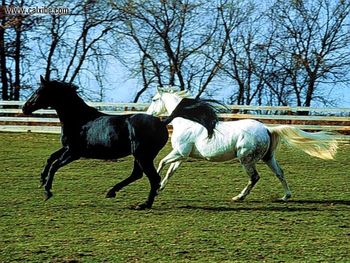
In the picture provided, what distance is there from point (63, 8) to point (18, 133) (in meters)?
5.92

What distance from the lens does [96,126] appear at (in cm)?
805

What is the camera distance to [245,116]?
19.0 m

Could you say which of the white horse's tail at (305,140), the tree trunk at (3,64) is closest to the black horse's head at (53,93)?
the white horse's tail at (305,140)

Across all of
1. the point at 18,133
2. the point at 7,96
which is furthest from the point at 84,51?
the point at 18,133

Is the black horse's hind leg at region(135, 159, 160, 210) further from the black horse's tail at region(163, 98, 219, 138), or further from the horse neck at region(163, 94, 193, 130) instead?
the horse neck at region(163, 94, 193, 130)

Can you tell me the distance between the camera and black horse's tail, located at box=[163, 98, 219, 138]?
8156 mm

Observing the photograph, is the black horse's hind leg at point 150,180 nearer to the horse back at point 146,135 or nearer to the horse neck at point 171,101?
the horse back at point 146,135

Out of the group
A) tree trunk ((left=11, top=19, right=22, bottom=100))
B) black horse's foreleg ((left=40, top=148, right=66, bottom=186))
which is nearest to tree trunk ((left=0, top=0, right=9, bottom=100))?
tree trunk ((left=11, top=19, right=22, bottom=100))

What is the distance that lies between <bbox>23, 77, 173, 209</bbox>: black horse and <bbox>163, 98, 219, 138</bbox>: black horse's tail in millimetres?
207

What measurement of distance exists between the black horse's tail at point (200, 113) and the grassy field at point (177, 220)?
0.99 meters

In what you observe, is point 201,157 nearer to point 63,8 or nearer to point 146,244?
point 146,244

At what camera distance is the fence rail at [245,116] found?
62.8ft

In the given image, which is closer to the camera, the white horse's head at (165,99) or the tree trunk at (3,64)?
the white horse's head at (165,99)

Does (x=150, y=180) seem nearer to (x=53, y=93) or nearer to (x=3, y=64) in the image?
(x=53, y=93)
